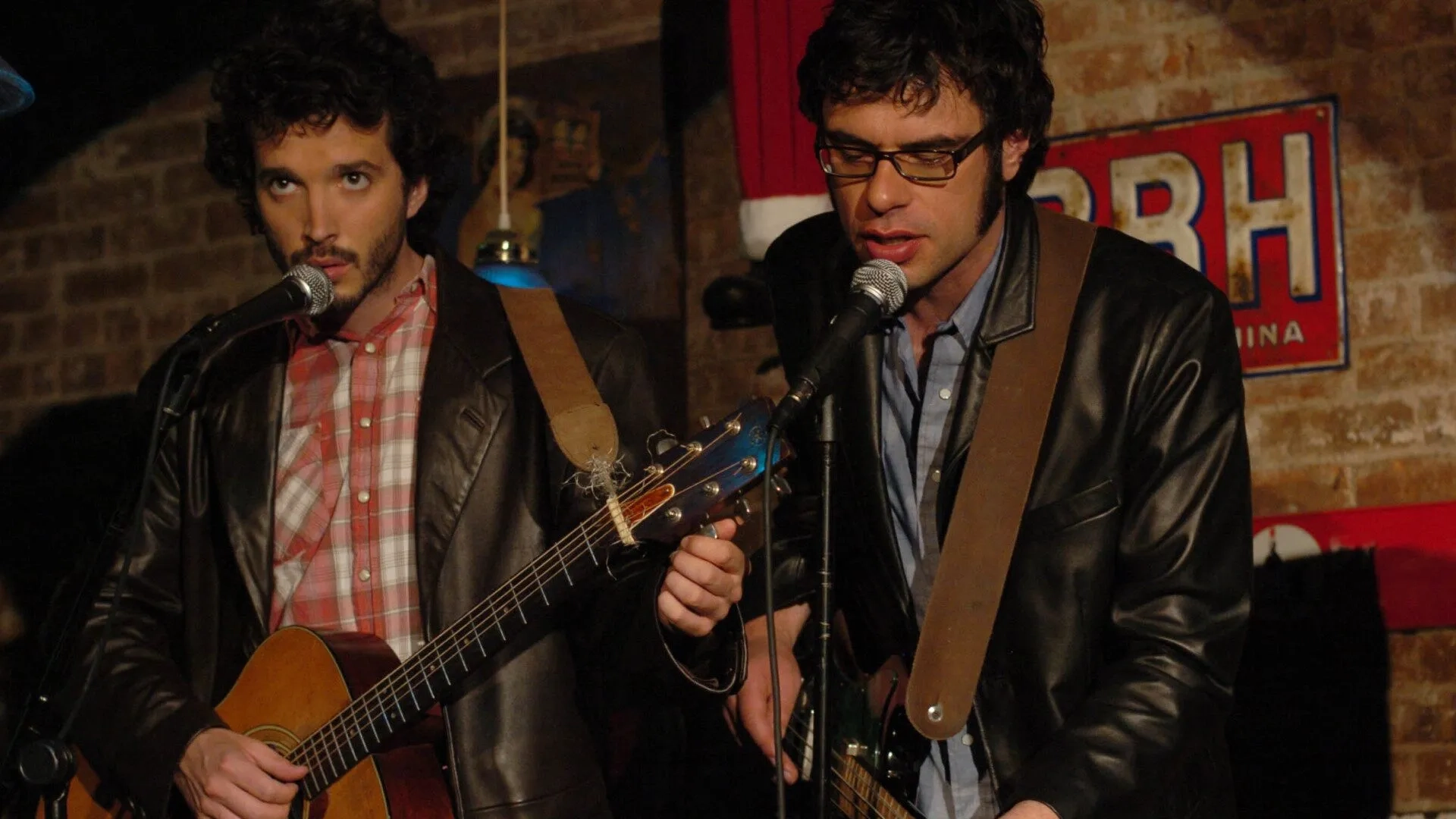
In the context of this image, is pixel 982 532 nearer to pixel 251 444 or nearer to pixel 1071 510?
pixel 1071 510

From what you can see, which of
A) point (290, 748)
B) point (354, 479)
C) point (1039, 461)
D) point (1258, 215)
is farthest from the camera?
point (1258, 215)

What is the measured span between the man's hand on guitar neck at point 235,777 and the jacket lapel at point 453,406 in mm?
393

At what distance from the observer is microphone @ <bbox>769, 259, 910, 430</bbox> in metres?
2.17

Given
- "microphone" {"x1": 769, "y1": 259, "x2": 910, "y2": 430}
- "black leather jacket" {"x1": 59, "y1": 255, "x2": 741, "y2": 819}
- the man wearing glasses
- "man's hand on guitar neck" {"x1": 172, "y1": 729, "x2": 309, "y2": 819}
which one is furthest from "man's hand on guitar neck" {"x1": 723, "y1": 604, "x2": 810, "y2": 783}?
"man's hand on guitar neck" {"x1": 172, "y1": 729, "x2": 309, "y2": 819}

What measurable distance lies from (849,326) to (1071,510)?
2.04 feet

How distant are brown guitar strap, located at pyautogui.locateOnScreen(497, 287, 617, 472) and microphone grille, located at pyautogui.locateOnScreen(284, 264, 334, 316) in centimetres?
40

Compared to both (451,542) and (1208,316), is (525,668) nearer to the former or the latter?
(451,542)

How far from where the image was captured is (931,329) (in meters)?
2.91

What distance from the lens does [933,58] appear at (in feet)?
9.18

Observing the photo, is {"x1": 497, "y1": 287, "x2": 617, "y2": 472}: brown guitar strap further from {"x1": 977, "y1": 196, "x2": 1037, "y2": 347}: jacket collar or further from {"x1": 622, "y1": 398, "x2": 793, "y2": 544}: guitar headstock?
{"x1": 977, "y1": 196, "x2": 1037, "y2": 347}: jacket collar

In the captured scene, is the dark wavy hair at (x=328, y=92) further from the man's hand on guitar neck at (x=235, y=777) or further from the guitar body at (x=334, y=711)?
the man's hand on guitar neck at (x=235, y=777)

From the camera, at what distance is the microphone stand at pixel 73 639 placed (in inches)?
108

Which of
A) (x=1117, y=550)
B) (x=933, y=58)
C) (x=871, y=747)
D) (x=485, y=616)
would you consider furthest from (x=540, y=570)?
(x=933, y=58)

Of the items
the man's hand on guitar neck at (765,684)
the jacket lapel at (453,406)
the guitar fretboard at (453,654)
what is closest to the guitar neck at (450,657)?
the guitar fretboard at (453,654)
